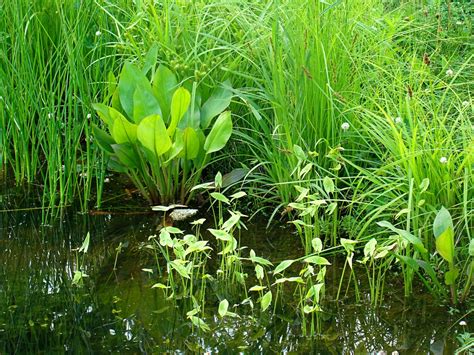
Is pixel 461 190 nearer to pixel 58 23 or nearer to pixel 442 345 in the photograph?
pixel 442 345

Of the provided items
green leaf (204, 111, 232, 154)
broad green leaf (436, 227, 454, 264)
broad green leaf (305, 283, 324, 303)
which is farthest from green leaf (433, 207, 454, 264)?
green leaf (204, 111, 232, 154)

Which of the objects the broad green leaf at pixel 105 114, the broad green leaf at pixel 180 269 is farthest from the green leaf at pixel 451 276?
the broad green leaf at pixel 105 114

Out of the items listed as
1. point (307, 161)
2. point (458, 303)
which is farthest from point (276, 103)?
point (458, 303)

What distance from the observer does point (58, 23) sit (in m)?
3.73

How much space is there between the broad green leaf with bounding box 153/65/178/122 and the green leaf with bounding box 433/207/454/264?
1385 millimetres

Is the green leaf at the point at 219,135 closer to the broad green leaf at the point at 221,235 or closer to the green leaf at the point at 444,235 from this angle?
the broad green leaf at the point at 221,235

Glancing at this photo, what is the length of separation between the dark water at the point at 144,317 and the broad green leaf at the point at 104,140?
0.48 m

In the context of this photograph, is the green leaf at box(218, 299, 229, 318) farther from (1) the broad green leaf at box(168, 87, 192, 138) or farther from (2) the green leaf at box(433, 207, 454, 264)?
(1) the broad green leaf at box(168, 87, 192, 138)

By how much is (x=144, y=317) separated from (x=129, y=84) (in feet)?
3.81

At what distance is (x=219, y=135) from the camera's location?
3.31 m

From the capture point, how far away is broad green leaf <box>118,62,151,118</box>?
3295mm

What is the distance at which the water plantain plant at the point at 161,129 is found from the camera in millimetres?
3248

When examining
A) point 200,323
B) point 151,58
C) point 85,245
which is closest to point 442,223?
point 200,323

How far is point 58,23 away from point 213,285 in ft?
5.47
